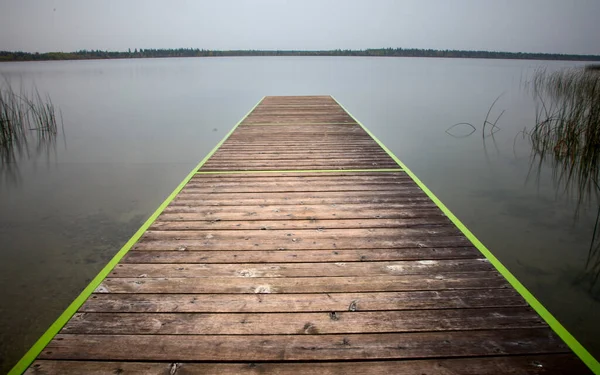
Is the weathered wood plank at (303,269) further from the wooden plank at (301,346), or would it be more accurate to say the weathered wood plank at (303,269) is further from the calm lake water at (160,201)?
the calm lake water at (160,201)

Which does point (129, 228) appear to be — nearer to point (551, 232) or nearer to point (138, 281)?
point (138, 281)

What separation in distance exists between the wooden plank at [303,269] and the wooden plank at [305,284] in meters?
0.04

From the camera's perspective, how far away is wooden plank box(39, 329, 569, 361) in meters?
1.45

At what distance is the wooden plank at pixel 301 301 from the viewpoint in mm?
1708

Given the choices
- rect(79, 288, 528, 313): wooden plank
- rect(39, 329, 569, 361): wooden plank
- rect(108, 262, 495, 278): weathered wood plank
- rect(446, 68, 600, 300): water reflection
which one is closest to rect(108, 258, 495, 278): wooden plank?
rect(108, 262, 495, 278): weathered wood plank

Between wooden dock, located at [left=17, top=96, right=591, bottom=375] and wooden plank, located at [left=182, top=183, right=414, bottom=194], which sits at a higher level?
wooden plank, located at [left=182, top=183, right=414, bottom=194]

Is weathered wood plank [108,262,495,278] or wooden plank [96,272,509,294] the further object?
weathered wood plank [108,262,495,278]

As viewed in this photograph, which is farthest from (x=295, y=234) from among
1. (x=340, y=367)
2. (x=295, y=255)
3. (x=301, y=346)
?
(x=340, y=367)

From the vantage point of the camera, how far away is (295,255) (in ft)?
7.11

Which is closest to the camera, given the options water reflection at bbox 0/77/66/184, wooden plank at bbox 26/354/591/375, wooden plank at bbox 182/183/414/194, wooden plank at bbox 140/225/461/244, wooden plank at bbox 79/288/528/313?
wooden plank at bbox 26/354/591/375

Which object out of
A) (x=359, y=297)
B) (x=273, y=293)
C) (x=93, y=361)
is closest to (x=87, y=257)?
(x=93, y=361)

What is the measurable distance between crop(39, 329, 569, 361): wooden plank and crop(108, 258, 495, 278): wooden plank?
1.52 ft

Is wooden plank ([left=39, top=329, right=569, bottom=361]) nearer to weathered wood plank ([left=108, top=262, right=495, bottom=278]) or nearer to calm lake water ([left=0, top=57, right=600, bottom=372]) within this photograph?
weathered wood plank ([left=108, top=262, right=495, bottom=278])

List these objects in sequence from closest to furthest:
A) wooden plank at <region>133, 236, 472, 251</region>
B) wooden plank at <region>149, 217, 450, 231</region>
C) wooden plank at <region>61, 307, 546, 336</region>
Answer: wooden plank at <region>61, 307, 546, 336</region>, wooden plank at <region>133, 236, 472, 251</region>, wooden plank at <region>149, 217, 450, 231</region>
